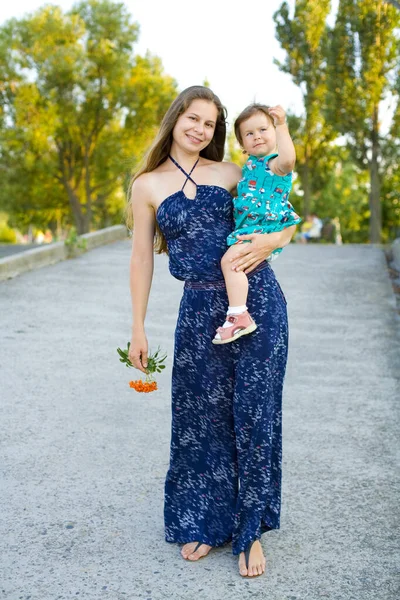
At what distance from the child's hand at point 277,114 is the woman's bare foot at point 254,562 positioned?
1647 millimetres

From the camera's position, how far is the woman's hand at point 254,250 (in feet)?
10.6

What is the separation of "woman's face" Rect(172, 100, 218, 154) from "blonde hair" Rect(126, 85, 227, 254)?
0.08ft

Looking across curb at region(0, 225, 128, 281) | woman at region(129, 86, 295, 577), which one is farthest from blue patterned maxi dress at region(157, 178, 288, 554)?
curb at region(0, 225, 128, 281)

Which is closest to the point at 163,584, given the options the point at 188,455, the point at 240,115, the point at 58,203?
the point at 188,455

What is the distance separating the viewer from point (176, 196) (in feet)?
11.0

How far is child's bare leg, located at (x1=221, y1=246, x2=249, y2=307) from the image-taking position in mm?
3209

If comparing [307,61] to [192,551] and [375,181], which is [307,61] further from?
[192,551]

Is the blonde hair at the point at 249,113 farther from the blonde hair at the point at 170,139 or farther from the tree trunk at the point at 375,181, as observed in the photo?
the tree trunk at the point at 375,181

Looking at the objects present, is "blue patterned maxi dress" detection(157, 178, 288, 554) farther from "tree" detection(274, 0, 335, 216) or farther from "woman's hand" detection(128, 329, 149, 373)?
"tree" detection(274, 0, 335, 216)

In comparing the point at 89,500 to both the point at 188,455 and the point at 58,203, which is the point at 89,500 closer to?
the point at 188,455

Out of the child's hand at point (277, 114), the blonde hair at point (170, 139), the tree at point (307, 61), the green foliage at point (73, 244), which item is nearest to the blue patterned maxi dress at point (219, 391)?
the blonde hair at point (170, 139)

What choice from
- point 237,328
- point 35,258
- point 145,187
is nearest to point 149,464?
point 237,328

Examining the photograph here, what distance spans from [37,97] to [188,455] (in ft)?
96.4

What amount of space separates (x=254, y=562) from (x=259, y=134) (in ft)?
5.48
